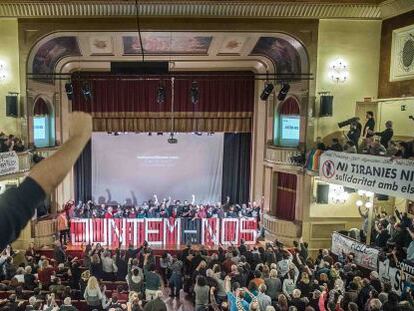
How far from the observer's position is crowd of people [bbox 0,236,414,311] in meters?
8.12

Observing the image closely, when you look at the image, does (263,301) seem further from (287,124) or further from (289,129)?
(287,124)

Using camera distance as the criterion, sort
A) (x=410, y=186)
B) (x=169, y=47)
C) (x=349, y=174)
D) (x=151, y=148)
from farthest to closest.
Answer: (x=151, y=148) < (x=169, y=47) < (x=349, y=174) < (x=410, y=186)

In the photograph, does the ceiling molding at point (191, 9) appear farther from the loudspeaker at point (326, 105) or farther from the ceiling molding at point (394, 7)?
the loudspeaker at point (326, 105)

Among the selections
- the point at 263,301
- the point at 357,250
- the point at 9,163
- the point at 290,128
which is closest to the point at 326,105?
the point at 290,128

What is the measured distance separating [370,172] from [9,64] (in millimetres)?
12300

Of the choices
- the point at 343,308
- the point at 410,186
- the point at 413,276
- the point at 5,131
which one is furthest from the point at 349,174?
the point at 5,131

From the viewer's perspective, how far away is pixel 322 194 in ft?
52.6

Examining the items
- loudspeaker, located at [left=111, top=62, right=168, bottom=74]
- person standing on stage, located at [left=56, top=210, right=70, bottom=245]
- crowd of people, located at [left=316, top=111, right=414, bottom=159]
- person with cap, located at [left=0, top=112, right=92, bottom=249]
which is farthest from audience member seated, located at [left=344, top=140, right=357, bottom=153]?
person with cap, located at [left=0, top=112, right=92, bottom=249]

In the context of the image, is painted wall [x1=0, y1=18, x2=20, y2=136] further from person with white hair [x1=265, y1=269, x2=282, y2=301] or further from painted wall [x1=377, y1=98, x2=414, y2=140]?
painted wall [x1=377, y1=98, x2=414, y2=140]

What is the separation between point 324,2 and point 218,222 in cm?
866

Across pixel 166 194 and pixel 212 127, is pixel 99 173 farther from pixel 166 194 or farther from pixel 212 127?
pixel 212 127

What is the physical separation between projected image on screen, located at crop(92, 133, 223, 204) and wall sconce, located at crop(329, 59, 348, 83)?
23.1 ft

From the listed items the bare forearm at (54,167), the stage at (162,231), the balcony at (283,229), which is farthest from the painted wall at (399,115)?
the bare forearm at (54,167)

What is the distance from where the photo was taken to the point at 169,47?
18.0 metres
